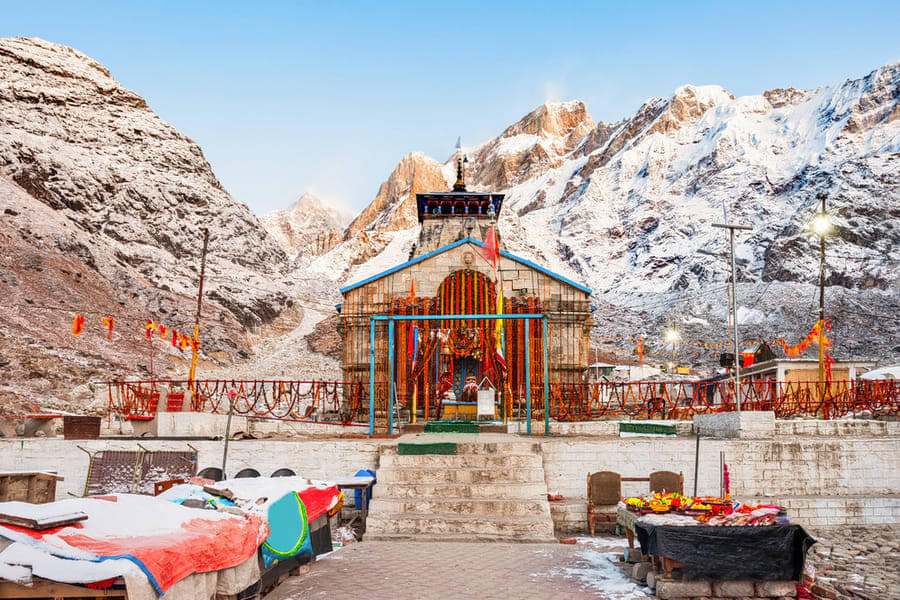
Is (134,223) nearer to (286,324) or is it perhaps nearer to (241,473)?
(286,324)

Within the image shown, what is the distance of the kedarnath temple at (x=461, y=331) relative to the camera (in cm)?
2114

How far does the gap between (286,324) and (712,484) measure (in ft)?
177

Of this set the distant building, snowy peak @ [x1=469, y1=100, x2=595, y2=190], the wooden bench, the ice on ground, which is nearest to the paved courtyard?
the ice on ground

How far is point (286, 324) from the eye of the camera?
63.2 metres

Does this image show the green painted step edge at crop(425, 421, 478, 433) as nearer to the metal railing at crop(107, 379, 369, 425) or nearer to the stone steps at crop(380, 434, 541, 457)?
the metal railing at crop(107, 379, 369, 425)

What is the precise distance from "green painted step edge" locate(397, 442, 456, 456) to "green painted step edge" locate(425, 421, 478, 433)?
4268mm

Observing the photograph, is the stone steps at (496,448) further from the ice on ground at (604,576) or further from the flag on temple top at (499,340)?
the flag on temple top at (499,340)

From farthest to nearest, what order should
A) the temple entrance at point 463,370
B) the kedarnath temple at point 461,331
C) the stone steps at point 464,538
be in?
1. the temple entrance at point 463,370
2. the kedarnath temple at point 461,331
3. the stone steps at point 464,538

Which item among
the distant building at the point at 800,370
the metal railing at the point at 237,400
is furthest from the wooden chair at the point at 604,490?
the distant building at the point at 800,370

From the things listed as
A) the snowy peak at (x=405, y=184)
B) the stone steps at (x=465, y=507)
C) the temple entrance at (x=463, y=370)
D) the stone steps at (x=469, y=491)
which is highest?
the snowy peak at (x=405, y=184)

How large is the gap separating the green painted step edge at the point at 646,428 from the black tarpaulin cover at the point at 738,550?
325 inches

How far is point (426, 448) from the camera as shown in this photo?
1325cm

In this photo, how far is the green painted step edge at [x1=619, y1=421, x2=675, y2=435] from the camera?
16.2m

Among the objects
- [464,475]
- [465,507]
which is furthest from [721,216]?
[465,507]
